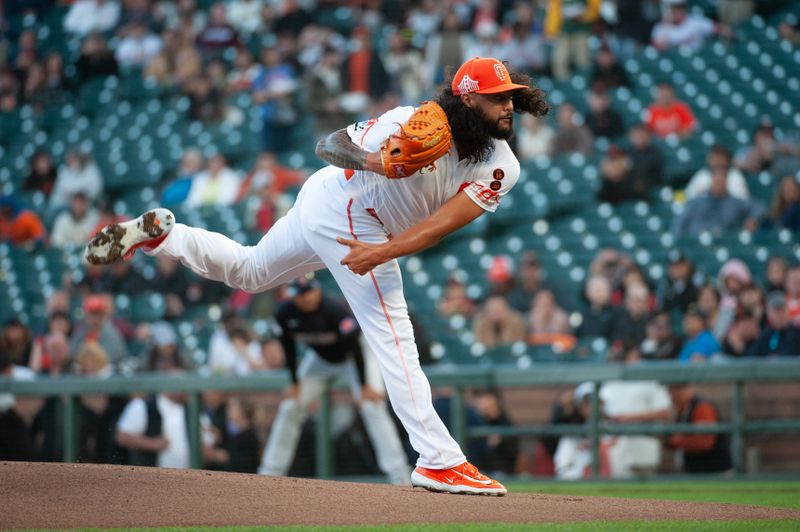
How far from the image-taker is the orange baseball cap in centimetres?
558

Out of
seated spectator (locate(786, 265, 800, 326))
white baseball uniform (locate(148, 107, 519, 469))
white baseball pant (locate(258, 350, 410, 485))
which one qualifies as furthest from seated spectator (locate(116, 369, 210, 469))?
white baseball uniform (locate(148, 107, 519, 469))

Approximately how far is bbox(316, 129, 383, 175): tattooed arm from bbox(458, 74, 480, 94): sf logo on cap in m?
0.48

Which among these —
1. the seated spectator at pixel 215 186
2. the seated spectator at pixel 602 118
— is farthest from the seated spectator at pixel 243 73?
the seated spectator at pixel 602 118

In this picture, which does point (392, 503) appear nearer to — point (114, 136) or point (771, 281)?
point (771, 281)

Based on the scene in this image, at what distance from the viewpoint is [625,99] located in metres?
15.4

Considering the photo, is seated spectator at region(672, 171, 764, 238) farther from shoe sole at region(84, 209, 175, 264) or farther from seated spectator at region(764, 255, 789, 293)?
shoe sole at region(84, 209, 175, 264)

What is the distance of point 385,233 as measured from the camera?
595 centimetres

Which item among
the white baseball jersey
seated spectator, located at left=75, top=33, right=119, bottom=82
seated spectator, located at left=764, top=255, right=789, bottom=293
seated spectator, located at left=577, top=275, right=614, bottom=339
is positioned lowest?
seated spectator, located at left=577, top=275, right=614, bottom=339

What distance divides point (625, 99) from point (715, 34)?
2.00 meters

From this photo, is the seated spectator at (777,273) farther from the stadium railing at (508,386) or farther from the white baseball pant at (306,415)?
the white baseball pant at (306,415)

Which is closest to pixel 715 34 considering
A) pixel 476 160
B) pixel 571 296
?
pixel 571 296

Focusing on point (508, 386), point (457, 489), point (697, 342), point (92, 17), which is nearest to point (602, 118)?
point (697, 342)

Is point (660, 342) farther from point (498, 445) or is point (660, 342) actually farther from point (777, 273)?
point (498, 445)

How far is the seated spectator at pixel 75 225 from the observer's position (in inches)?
663
